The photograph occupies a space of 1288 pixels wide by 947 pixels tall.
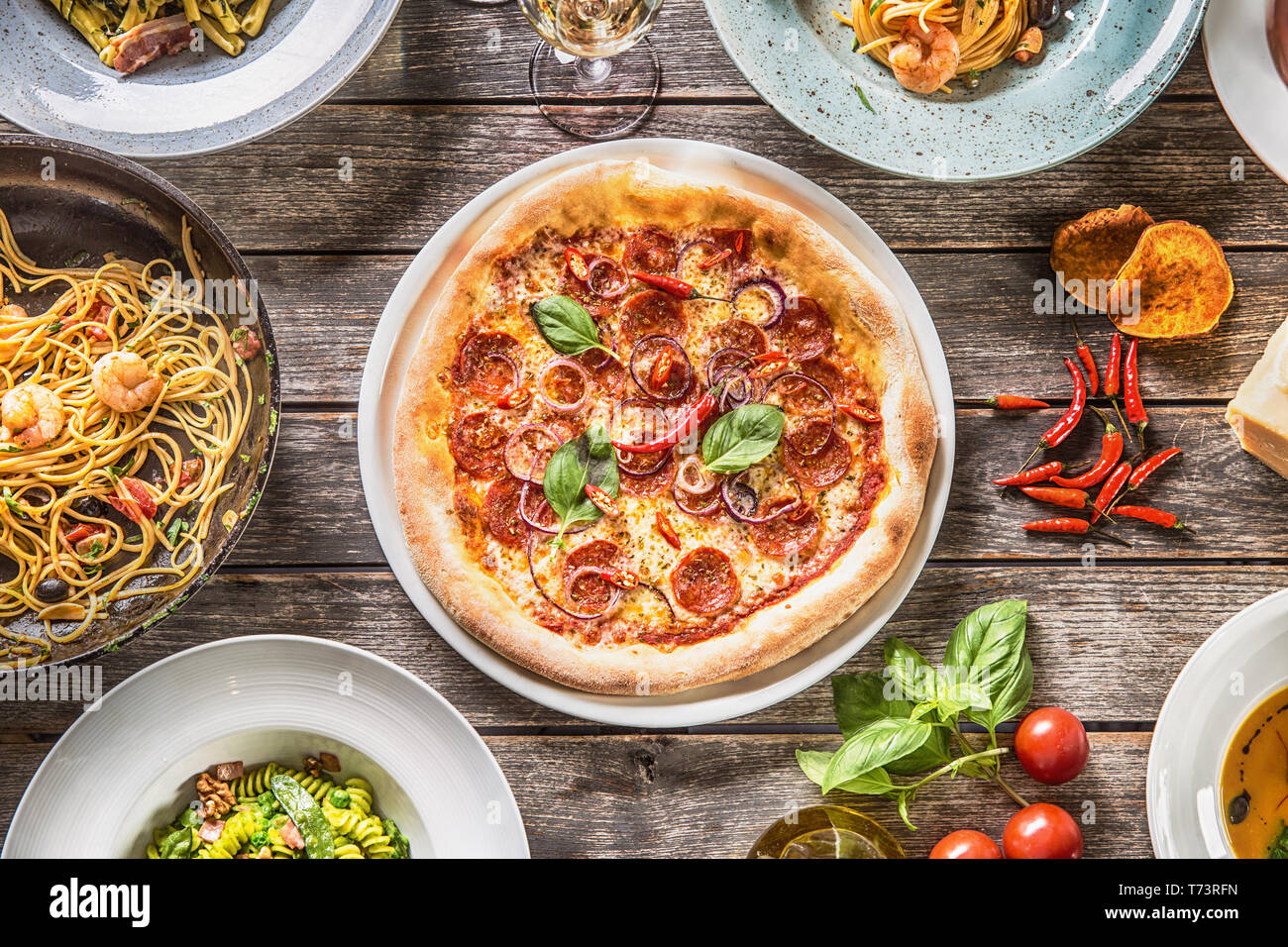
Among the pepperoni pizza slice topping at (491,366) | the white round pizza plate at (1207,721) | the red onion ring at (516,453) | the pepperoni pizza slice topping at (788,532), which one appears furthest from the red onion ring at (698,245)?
the white round pizza plate at (1207,721)

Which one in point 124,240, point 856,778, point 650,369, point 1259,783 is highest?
point 124,240

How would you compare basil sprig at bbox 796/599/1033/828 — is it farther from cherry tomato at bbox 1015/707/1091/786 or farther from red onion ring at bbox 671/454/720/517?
red onion ring at bbox 671/454/720/517

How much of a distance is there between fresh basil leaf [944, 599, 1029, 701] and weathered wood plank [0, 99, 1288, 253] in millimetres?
1412

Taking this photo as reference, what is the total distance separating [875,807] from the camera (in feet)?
11.2

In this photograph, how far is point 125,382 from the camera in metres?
3.09

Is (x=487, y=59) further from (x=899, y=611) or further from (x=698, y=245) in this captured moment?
(x=899, y=611)

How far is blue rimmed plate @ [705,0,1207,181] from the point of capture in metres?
3.06

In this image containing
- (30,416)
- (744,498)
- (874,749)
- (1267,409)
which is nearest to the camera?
(874,749)

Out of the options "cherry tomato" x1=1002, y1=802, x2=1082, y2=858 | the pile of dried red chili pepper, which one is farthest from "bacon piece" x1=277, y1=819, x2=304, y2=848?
the pile of dried red chili pepper

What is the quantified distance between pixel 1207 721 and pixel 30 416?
4.33m

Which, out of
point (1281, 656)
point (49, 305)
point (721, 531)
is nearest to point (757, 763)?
point (721, 531)

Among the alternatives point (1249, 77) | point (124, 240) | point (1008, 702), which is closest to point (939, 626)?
point (1008, 702)

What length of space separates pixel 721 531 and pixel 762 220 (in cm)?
112

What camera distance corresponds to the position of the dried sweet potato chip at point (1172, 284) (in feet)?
11.1
